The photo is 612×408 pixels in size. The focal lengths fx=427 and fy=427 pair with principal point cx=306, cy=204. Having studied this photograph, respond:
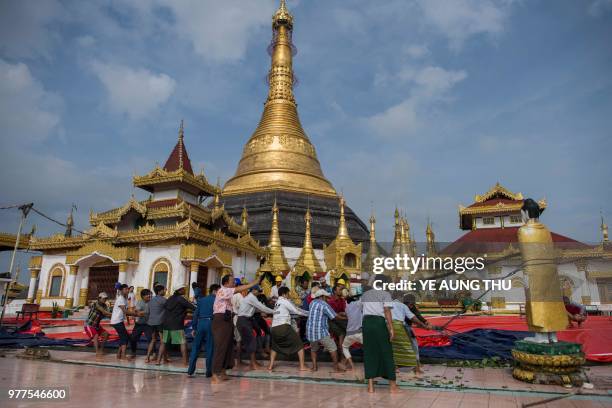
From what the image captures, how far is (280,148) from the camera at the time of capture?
115 feet

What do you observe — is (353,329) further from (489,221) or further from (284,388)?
(489,221)

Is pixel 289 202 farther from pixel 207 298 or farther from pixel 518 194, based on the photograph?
pixel 207 298

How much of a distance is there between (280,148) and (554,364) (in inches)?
1215

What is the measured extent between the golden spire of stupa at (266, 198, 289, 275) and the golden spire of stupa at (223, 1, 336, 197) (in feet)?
17.8

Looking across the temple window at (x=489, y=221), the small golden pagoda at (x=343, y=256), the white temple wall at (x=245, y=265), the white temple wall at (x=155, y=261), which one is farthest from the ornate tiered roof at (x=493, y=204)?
the white temple wall at (x=155, y=261)

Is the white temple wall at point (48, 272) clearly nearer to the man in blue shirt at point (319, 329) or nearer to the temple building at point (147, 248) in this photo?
the temple building at point (147, 248)


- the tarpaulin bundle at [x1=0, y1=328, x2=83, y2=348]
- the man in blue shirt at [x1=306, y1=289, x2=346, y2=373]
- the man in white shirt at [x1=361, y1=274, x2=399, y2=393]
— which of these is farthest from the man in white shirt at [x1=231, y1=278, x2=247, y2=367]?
the tarpaulin bundle at [x1=0, y1=328, x2=83, y2=348]

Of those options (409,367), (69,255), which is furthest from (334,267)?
(409,367)

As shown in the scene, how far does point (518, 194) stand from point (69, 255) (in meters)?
29.7

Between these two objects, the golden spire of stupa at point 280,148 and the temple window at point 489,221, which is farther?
the golden spire of stupa at point 280,148

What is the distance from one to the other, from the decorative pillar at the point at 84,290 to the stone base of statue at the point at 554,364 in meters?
20.5

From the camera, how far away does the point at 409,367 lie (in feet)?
22.8

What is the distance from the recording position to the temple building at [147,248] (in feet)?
64.3

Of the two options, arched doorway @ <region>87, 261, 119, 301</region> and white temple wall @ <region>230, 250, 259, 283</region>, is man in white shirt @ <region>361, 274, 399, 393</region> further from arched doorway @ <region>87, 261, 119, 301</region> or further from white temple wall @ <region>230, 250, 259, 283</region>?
arched doorway @ <region>87, 261, 119, 301</region>
